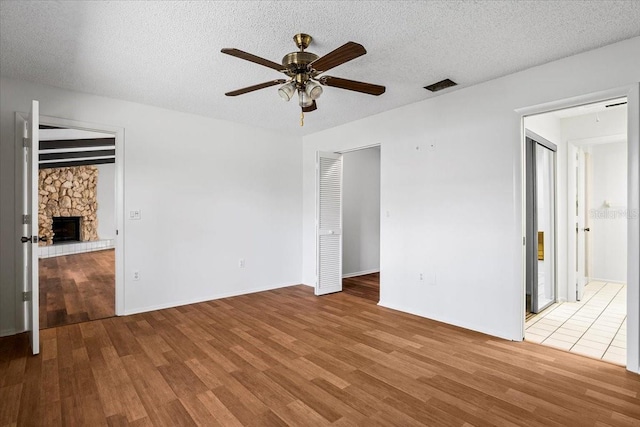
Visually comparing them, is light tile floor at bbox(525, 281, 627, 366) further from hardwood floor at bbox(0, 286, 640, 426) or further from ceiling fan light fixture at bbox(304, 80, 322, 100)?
ceiling fan light fixture at bbox(304, 80, 322, 100)

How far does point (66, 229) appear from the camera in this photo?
9.52 m

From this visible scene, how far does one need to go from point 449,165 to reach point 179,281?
11.7 ft

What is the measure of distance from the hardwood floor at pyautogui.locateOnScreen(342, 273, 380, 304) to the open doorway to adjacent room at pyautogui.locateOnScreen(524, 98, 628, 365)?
6.29 feet

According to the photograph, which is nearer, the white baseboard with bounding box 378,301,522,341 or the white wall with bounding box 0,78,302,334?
the white baseboard with bounding box 378,301,522,341

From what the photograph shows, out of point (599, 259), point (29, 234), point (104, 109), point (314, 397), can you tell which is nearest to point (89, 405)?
point (314, 397)

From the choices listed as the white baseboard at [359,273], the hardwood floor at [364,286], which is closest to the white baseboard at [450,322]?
the hardwood floor at [364,286]

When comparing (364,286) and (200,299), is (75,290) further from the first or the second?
(364,286)

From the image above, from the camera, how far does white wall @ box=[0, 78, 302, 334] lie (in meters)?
3.24

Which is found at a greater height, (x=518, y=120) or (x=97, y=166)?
(x=97, y=166)

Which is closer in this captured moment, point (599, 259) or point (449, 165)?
point (449, 165)

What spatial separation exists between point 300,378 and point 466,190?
7.88ft

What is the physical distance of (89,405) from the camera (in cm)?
201

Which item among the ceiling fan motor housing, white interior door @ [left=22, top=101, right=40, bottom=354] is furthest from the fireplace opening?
the ceiling fan motor housing

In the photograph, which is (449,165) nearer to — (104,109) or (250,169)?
(250,169)
